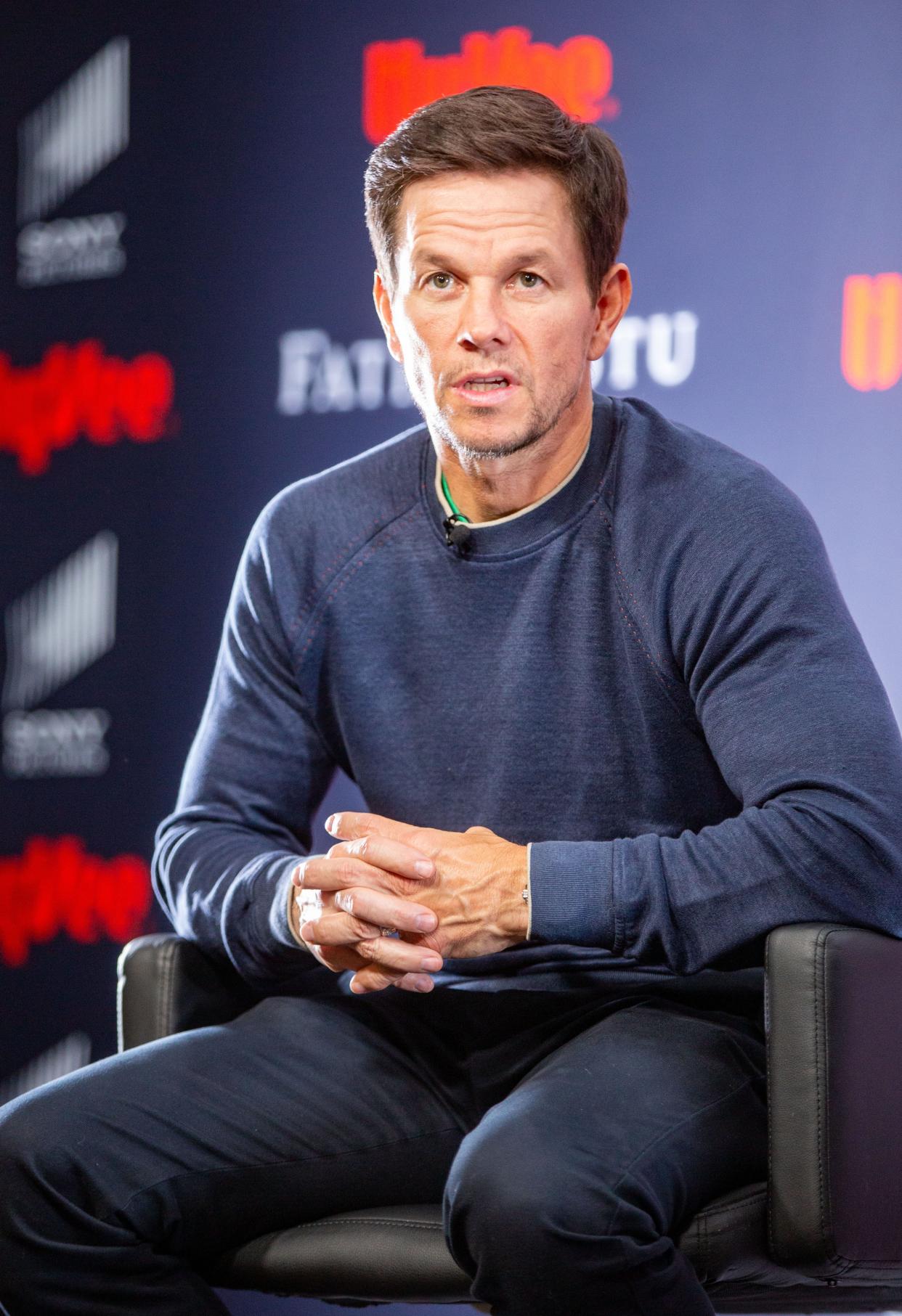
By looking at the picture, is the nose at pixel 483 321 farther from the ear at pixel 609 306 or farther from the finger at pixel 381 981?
the finger at pixel 381 981

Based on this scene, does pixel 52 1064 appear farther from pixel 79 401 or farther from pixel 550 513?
pixel 550 513

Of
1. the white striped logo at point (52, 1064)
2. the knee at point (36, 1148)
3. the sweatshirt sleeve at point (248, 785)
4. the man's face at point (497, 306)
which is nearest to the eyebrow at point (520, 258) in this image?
the man's face at point (497, 306)

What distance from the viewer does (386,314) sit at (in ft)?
6.02

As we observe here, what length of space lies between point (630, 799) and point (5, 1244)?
0.72 metres

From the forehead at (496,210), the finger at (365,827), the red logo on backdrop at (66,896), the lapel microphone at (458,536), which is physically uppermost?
the forehead at (496,210)

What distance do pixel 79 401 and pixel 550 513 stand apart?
152 centimetres

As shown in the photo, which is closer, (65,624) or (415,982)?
(415,982)

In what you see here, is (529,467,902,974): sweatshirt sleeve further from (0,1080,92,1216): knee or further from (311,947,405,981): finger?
(0,1080,92,1216): knee

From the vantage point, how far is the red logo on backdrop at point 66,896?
2.78 metres

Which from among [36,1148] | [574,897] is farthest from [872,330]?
[36,1148]

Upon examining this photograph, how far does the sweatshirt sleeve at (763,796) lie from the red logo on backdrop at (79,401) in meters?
1.62

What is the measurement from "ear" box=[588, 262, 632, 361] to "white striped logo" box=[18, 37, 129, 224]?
149 centimetres

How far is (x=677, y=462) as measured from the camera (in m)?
1.59

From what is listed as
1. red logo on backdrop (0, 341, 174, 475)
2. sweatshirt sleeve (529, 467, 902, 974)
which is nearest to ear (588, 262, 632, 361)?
sweatshirt sleeve (529, 467, 902, 974)
